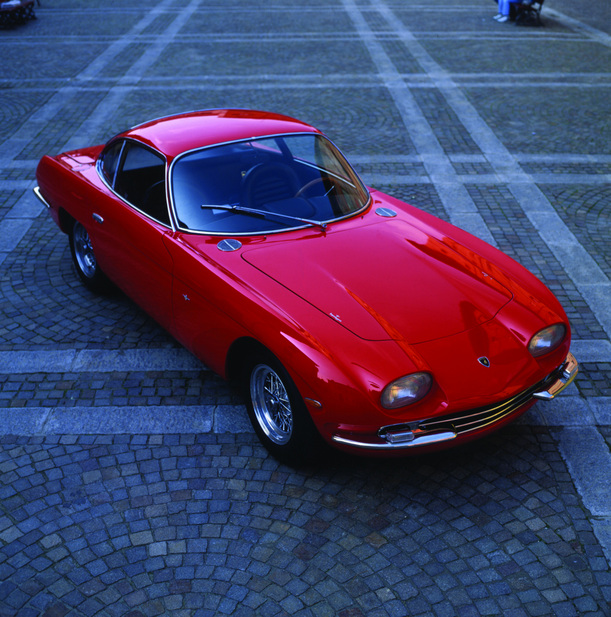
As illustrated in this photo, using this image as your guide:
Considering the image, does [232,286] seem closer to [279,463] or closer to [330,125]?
[279,463]

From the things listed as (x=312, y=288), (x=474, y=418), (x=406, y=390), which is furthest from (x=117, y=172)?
(x=474, y=418)

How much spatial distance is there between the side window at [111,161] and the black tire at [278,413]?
7.33 feet

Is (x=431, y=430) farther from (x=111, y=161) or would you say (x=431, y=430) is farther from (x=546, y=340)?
(x=111, y=161)

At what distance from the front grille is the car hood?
443 millimetres

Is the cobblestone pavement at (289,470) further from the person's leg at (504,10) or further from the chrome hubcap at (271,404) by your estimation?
the person's leg at (504,10)

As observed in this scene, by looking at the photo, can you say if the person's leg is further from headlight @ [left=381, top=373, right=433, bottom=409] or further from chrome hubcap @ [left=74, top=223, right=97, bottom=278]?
headlight @ [left=381, top=373, right=433, bottom=409]

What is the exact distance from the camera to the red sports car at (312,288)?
346cm

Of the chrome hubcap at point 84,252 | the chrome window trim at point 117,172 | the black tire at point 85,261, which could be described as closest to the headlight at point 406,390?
the chrome window trim at point 117,172

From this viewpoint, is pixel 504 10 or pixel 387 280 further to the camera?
pixel 504 10

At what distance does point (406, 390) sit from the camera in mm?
3408

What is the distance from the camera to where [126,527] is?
3.53m

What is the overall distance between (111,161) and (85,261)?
1.01 meters

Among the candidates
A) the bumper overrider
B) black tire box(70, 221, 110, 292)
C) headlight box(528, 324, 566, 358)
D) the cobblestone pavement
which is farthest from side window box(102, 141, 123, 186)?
headlight box(528, 324, 566, 358)

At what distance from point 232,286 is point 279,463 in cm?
110
